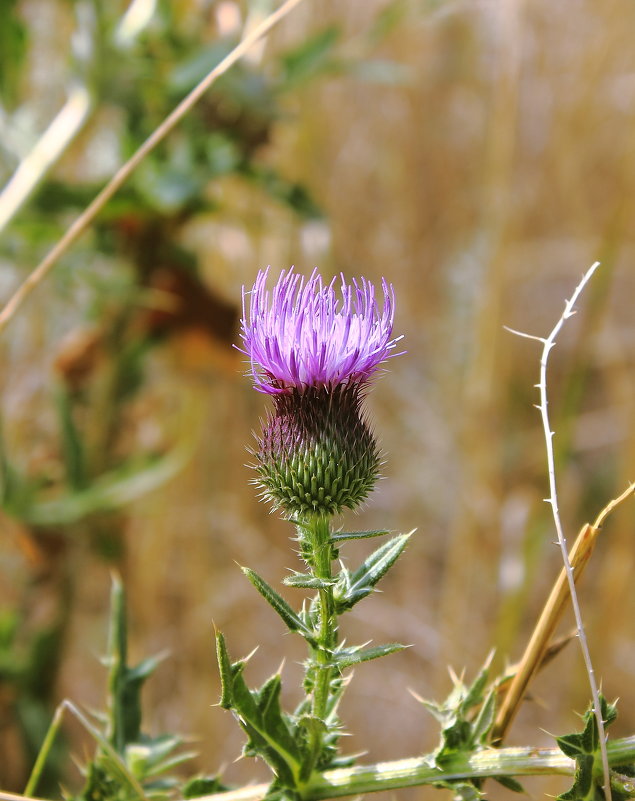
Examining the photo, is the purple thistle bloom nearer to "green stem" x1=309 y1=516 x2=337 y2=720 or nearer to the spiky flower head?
the spiky flower head

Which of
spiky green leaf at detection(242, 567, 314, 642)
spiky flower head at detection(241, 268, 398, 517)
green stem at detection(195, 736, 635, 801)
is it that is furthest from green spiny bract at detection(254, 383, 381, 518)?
green stem at detection(195, 736, 635, 801)

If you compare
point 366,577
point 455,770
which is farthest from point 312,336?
point 455,770

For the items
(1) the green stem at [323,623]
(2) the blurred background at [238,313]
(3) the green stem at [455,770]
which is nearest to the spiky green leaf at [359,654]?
(1) the green stem at [323,623]

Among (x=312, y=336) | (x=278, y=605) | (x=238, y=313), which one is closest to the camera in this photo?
(x=278, y=605)

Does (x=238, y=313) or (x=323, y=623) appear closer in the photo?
(x=323, y=623)

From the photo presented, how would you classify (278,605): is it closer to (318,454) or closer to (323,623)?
(323,623)

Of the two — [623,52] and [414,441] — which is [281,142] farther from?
[414,441]
